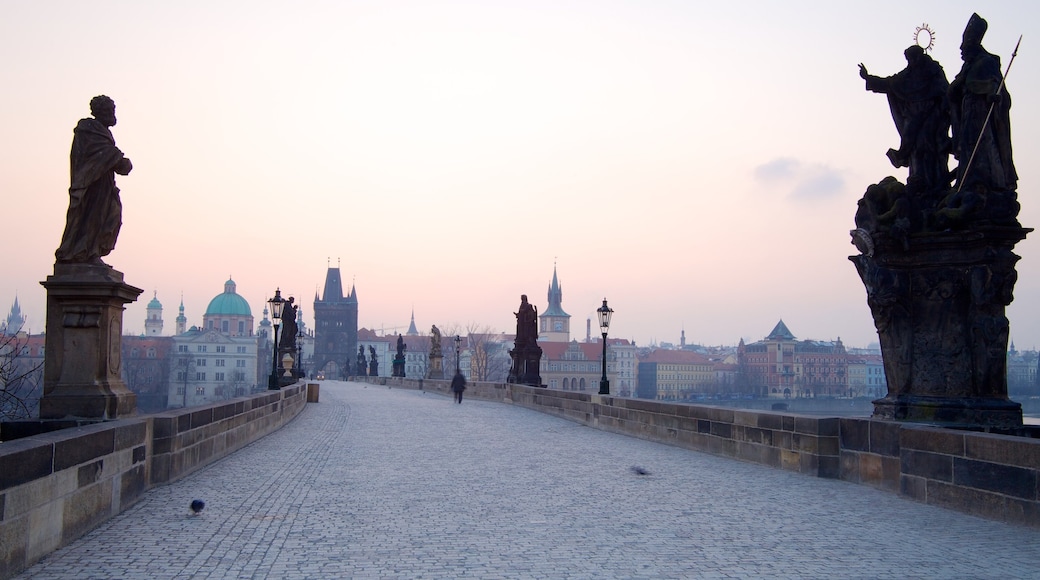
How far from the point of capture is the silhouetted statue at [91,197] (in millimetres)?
8375

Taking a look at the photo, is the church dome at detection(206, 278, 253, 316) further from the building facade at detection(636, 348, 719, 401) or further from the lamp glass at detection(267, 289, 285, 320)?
the lamp glass at detection(267, 289, 285, 320)

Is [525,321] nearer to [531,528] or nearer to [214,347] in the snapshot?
[531,528]

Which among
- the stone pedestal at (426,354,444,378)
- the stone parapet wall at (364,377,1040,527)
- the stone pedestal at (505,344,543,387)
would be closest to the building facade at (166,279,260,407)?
the stone pedestal at (426,354,444,378)

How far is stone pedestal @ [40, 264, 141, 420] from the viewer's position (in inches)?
321

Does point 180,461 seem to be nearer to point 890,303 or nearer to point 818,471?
point 818,471

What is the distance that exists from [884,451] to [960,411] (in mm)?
831

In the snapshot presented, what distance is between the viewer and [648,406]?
1684 cm

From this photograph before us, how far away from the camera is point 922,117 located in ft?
32.8

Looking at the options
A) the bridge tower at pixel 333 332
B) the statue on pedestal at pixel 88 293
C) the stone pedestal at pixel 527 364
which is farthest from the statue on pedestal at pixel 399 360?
the bridge tower at pixel 333 332

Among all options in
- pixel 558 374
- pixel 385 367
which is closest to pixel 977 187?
pixel 558 374

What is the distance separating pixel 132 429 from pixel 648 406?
34.7 ft

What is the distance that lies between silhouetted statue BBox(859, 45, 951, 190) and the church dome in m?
174

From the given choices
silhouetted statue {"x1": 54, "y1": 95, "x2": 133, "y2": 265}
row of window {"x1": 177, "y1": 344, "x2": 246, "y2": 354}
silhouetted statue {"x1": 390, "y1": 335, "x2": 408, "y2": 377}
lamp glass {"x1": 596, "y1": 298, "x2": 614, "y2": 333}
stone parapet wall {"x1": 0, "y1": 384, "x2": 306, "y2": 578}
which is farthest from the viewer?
row of window {"x1": 177, "y1": 344, "x2": 246, "y2": 354}

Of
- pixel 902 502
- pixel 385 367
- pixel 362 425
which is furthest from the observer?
pixel 385 367
